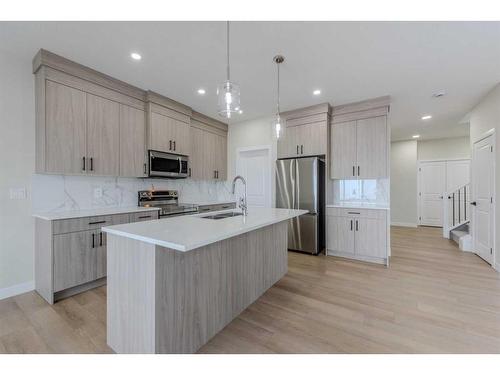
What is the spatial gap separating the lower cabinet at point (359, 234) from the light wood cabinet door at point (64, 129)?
381 cm

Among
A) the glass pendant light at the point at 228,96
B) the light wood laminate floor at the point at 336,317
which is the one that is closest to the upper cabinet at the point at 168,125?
the glass pendant light at the point at 228,96

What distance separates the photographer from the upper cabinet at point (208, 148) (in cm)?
440

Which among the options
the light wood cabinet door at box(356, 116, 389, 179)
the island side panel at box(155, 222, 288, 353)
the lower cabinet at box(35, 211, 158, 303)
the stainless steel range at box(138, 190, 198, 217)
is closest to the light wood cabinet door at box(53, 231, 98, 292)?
the lower cabinet at box(35, 211, 158, 303)

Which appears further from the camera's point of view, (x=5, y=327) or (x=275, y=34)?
(x=275, y=34)

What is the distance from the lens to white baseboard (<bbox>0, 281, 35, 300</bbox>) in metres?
2.37

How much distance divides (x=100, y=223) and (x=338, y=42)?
10.8 ft

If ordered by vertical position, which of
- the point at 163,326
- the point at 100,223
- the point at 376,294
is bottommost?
the point at 376,294

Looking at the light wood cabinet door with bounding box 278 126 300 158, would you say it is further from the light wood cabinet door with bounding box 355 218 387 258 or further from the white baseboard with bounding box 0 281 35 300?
the white baseboard with bounding box 0 281 35 300

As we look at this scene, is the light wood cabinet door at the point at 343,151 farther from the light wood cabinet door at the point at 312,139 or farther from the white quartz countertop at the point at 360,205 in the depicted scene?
the white quartz countertop at the point at 360,205

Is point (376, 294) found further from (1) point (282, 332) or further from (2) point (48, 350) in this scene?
(2) point (48, 350)

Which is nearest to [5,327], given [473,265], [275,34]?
[275,34]

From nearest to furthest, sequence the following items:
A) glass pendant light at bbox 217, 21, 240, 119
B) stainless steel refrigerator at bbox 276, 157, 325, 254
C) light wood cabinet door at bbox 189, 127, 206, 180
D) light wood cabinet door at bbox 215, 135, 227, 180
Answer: glass pendant light at bbox 217, 21, 240, 119 < stainless steel refrigerator at bbox 276, 157, 325, 254 < light wood cabinet door at bbox 189, 127, 206, 180 < light wood cabinet door at bbox 215, 135, 227, 180

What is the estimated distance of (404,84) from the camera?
10.3ft

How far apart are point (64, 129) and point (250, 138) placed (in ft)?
10.6
